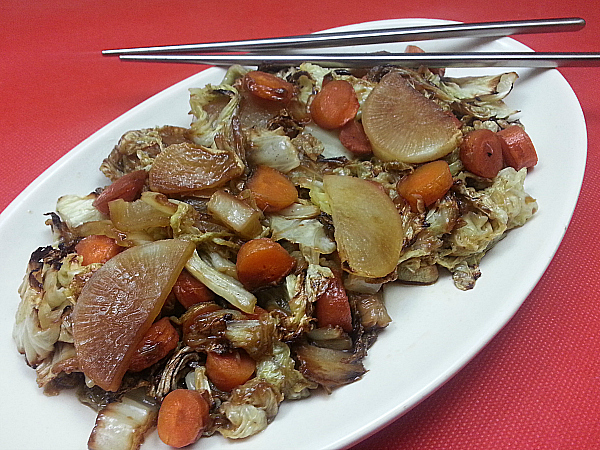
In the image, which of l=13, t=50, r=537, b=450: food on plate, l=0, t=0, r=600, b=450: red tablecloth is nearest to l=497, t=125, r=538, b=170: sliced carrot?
l=13, t=50, r=537, b=450: food on plate

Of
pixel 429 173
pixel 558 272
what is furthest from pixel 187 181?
pixel 558 272

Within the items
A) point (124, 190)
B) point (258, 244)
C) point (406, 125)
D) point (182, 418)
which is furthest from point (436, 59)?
point (182, 418)

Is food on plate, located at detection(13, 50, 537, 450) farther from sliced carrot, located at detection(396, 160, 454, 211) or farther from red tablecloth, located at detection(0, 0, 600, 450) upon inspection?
red tablecloth, located at detection(0, 0, 600, 450)

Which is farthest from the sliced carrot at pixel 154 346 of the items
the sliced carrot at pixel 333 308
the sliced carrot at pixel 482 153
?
the sliced carrot at pixel 482 153

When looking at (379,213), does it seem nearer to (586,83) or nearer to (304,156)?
(304,156)

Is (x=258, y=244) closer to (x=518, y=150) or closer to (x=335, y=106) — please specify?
(x=335, y=106)

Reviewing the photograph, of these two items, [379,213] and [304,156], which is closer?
[379,213]
